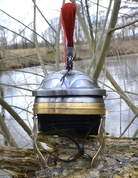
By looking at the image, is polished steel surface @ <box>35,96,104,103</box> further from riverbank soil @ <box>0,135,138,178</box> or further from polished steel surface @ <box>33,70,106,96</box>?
riverbank soil @ <box>0,135,138,178</box>

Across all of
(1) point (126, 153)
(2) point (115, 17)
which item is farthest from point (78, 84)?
(2) point (115, 17)

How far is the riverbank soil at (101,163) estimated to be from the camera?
1.83ft

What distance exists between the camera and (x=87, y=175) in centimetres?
55

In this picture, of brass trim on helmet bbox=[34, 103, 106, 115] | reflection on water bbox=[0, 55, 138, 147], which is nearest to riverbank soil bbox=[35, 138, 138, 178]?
brass trim on helmet bbox=[34, 103, 106, 115]

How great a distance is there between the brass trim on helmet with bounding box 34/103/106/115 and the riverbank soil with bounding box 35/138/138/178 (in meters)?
0.16

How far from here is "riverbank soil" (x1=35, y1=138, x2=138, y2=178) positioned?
56cm

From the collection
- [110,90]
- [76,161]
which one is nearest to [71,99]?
[76,161]

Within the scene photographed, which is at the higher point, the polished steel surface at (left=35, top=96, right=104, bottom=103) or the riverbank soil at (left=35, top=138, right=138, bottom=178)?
the polished steel surface at (left=35, top=96, right=104, bottom=103)

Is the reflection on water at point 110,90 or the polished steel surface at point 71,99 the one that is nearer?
the polished steel surface at point 71,99

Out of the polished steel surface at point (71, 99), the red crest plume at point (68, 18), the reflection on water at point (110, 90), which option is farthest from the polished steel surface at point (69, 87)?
the reflection on water at point (110, 90)

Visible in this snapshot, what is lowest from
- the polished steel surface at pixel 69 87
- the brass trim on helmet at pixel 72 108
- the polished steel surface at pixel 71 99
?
the brass trim on helmet at pixel 72 108

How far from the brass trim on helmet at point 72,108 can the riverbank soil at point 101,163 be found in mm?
158

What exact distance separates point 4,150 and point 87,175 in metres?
0.33

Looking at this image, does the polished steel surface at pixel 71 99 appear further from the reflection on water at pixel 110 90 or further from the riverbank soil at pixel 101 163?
the reflection on water at pixel 110 90
